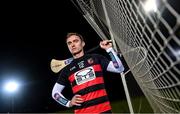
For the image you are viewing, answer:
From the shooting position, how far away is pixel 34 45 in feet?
41.3

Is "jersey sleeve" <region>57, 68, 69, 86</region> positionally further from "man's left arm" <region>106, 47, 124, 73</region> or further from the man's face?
"man's left arm" <region>106, 47, 124, 73</region>

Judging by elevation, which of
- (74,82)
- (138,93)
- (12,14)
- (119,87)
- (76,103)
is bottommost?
(76,103)

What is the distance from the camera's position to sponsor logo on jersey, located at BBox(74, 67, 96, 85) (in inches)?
90.5

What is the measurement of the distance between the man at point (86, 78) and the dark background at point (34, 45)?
24.7 feet

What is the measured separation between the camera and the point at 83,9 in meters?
3.60

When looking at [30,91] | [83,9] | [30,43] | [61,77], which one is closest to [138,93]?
[83,9]

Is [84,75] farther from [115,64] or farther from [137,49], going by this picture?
[137,49]

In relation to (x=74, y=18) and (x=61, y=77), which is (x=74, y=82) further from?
(x=74, y=18)

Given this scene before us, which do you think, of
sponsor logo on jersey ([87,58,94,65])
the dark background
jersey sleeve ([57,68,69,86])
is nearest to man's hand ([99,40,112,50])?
sponsor logo on jersey ([87,58,94,65])

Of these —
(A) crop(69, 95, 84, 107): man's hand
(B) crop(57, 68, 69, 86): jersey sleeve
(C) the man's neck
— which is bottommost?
(A) crop(69, 95, 84, 107): man's hand

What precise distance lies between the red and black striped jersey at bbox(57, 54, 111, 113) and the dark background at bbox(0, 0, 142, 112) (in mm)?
7539

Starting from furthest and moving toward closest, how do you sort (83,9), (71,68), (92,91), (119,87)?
1. (119,87)
2. (83,9)
3. (71,68)
4. (92,91)

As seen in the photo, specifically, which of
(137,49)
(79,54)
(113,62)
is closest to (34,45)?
(137,49)

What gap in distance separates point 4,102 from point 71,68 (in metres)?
9.96
